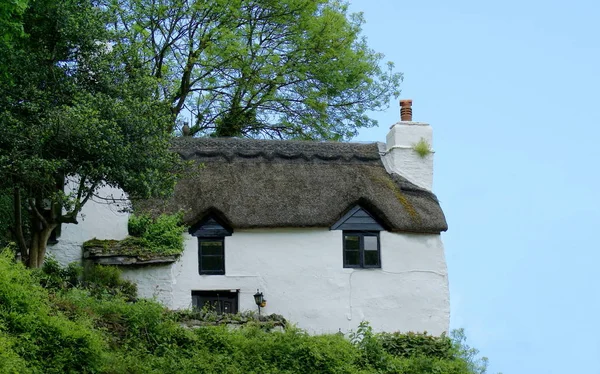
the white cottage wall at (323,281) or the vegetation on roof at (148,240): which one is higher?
the vegetation on roof at (148,240)

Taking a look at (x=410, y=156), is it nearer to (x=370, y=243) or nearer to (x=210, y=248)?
(x=370, y=243)

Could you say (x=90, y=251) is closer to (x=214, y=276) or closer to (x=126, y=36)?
(x=214, y=276)

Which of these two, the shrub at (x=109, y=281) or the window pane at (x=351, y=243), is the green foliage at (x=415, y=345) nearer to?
the window pane at (x=351, y=243)

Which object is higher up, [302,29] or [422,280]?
[302,29]

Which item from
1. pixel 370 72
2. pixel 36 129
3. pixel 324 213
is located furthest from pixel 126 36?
pixel 370 72

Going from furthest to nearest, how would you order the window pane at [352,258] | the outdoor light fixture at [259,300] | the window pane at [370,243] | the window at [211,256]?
the window pane at [370,243] → the window pane at [352,258] → the window at [211,256] → the outdoor light fixture at [259,300]

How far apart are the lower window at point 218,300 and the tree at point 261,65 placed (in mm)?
9637

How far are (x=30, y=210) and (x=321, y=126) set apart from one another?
14827mm

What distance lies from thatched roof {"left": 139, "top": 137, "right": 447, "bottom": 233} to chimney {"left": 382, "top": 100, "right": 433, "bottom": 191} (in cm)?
39

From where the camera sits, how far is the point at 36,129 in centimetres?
2164

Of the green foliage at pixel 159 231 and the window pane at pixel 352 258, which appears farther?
the window pane at pixel 352 258

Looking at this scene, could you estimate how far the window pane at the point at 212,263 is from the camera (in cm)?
2647

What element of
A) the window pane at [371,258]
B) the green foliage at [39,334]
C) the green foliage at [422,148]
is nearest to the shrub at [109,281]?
the green foliage at [39,334]

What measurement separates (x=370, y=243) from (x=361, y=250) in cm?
36
